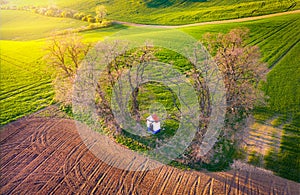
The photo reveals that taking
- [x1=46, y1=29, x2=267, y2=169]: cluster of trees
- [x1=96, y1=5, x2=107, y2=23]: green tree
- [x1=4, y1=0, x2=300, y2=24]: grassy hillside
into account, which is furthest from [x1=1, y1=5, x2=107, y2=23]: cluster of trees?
[x1=46, y1=29, x2=267, y2=169]: cluster of trees

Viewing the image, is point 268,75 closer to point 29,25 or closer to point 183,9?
point 183,9

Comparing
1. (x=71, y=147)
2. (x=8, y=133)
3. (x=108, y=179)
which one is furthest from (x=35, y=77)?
(x=108, y=179)

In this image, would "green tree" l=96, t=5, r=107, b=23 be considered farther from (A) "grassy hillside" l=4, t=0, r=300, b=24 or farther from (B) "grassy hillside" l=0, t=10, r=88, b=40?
(B) "grassy hillside" l=0, t=10, r=88, b=40

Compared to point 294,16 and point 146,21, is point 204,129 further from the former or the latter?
point 146,21

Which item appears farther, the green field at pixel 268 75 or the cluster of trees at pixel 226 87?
the green field at pixel 268 75

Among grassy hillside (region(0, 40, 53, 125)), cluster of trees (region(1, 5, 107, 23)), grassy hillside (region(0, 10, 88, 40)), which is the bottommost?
grassy hillside (region(0, 40, 53, 125))

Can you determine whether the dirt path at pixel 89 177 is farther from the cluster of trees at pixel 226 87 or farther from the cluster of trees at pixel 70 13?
the cluster of trees at pixel 70 13

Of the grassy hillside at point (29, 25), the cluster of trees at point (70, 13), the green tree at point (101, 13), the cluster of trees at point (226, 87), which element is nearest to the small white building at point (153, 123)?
the cluster of trees at point (226, 87)
